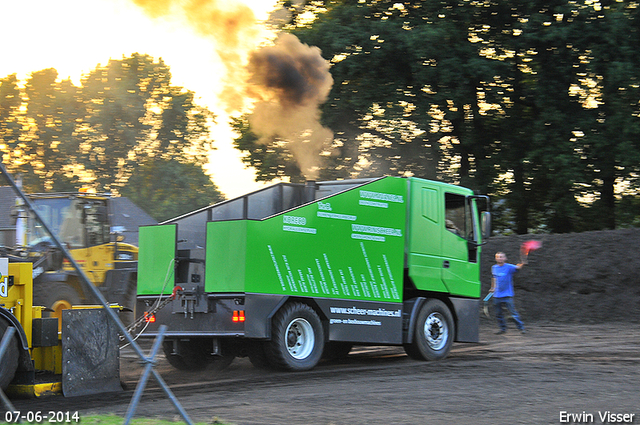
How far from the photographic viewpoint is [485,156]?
2461 centimetres

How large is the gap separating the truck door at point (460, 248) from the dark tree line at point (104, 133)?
85.9 ft

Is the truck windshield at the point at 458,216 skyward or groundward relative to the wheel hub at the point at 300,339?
skyward

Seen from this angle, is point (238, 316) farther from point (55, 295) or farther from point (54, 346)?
point (55, 295)

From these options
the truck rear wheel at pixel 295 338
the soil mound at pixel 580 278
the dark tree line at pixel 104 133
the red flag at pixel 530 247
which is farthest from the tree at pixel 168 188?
the truck rear wheel at pixel 295 338

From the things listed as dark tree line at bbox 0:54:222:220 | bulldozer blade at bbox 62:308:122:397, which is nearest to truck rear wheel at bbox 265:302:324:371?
bulldozer blade at bbox 62:308:122:397

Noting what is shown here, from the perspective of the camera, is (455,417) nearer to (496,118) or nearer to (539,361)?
(539,361)

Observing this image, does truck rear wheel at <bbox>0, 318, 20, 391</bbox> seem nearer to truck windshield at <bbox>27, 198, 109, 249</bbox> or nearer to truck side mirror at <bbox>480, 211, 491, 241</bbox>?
truck windshield at <bbox>27, 198, 109, 249</bbox>

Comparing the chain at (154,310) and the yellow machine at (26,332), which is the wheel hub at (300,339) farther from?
the yellow machine at (26,332)

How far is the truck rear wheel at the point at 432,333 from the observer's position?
41.7ft

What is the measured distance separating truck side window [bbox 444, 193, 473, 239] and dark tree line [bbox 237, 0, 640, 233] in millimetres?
7443

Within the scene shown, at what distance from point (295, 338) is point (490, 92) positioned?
47.1ft

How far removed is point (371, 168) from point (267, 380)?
45.5ft

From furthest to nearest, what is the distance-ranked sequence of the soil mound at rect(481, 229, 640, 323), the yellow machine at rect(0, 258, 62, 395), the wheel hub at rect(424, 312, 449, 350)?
1. the soil mound at rect(481, 229, 640, 323)
2. the wheel hub at rect(424, 312, 449, 350)
3. the yellow machine at rect(0, 258, 62, 395)

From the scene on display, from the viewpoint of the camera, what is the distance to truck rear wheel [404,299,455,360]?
12.7m
